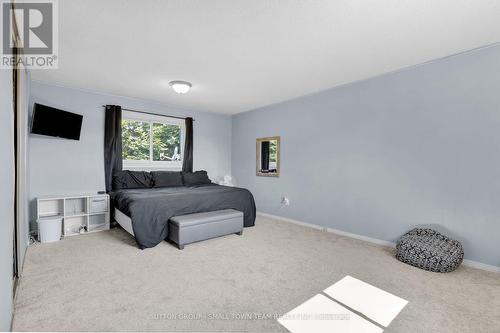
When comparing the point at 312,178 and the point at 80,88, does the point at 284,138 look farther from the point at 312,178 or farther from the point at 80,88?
the point at 80,88

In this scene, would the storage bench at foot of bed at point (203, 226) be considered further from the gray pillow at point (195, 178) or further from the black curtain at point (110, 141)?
the black curtain at point (110, 141)

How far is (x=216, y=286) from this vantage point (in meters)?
2.17

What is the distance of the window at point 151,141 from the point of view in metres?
4.68

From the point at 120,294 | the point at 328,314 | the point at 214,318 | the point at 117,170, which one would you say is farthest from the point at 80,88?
the point at 328,314

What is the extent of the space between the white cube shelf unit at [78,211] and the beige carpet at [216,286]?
1.54 feet

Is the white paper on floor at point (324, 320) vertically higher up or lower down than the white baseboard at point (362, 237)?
lower down

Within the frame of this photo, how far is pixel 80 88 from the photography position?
4.02 metres

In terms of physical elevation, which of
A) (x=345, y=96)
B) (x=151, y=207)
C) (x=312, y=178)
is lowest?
(x=151, y=207)

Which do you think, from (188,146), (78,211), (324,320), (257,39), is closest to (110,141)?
(78,211)

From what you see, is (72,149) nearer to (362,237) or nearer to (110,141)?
(110,141)

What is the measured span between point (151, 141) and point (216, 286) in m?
3.72

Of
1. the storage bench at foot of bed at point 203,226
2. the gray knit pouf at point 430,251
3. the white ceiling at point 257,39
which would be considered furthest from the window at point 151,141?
the gray knit pouf at point 430,251

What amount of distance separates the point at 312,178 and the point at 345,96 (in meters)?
1.50

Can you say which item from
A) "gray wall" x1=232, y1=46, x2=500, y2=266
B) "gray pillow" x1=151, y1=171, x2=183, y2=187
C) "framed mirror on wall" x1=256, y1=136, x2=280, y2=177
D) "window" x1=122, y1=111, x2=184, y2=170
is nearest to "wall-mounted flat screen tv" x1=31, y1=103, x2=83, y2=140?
"window" x1=122, y1=111, x2=184, y2=170
